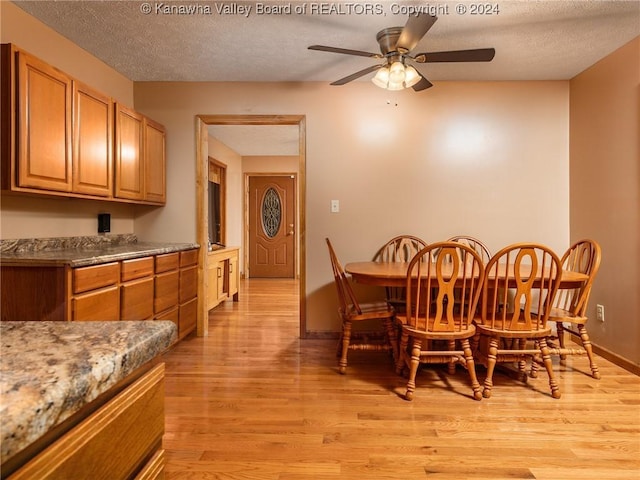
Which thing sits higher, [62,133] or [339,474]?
A: [62,133]

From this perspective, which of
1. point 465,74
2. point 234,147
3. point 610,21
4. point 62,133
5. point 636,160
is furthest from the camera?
point 234,147

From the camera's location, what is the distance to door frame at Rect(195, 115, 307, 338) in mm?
3432

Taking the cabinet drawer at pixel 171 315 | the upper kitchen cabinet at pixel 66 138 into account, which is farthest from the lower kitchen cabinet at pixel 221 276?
the upper kitchen cabinet at pixel 66 138

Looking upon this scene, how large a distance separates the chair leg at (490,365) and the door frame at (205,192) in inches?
64.3

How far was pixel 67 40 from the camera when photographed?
2699mm

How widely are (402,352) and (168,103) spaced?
294 centimetres

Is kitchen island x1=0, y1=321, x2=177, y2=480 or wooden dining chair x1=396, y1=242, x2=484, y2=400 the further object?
wooden dining chair x1=396, y1=242, x2=484, y2=400

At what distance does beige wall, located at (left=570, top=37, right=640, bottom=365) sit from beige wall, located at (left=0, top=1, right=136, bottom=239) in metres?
3.95

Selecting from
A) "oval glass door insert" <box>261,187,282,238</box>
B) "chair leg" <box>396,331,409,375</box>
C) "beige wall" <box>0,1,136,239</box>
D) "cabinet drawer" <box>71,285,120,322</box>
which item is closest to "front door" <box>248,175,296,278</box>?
"oval glass door insert" <box>261,187,282,238</box>

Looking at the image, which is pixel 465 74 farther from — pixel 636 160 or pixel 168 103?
Result: pixel 168 103

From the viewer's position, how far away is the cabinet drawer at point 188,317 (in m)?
3.18

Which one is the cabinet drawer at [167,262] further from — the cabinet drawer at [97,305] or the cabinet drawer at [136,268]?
the cabinet drawer at [97,305]

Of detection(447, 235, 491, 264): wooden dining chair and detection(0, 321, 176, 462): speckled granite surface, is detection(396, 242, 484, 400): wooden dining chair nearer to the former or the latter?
detection(447, 235, 491, 264): wooden dining chair

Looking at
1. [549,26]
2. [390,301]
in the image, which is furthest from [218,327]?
[549,26]
